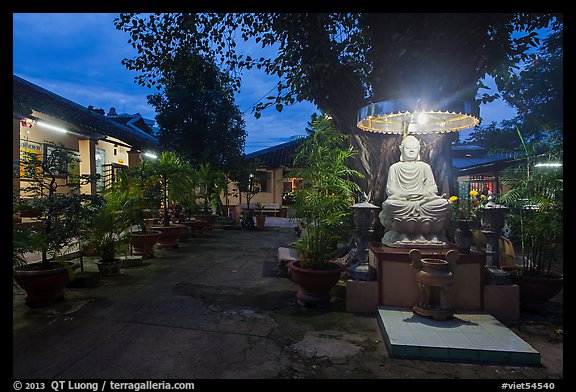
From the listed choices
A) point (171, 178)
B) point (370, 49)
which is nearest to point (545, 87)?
point (370, 49)

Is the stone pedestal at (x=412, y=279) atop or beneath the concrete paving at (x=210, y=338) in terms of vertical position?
atop

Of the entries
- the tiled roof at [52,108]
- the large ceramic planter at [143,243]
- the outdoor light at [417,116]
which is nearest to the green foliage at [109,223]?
the large ceramic planter at [143,243]

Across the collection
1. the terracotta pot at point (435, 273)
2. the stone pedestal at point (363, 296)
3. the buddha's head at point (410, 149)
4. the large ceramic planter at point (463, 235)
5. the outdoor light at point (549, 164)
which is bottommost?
the stone pedestal at point (363, 296)

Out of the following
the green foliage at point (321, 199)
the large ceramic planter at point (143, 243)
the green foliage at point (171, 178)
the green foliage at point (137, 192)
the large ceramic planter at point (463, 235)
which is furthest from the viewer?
the green foliage at point (171, 178)

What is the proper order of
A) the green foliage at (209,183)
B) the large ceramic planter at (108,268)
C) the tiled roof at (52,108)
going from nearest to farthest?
the large ceramic planter at (108,268) < the tiled roof at (52,108) < the green foliage at (209,183)

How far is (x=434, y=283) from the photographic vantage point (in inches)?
149

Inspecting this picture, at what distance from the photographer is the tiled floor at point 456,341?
314 centimetres

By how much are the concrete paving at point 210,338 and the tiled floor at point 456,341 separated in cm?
9

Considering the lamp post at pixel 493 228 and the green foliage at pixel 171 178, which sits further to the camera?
the green foliage at pixel 171 178

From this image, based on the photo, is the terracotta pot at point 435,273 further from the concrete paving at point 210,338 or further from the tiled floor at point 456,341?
the concrete paving at point 210,338

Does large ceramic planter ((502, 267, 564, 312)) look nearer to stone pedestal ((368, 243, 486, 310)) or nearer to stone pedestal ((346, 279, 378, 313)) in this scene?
stone pedestal ((368, 243, 486, 310))

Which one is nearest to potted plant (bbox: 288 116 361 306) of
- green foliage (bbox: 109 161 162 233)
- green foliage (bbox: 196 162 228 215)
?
green foliage (bbox: 109 161 162 233)

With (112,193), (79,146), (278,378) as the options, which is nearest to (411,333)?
(278,378)

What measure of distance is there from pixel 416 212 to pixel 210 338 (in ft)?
10.8
